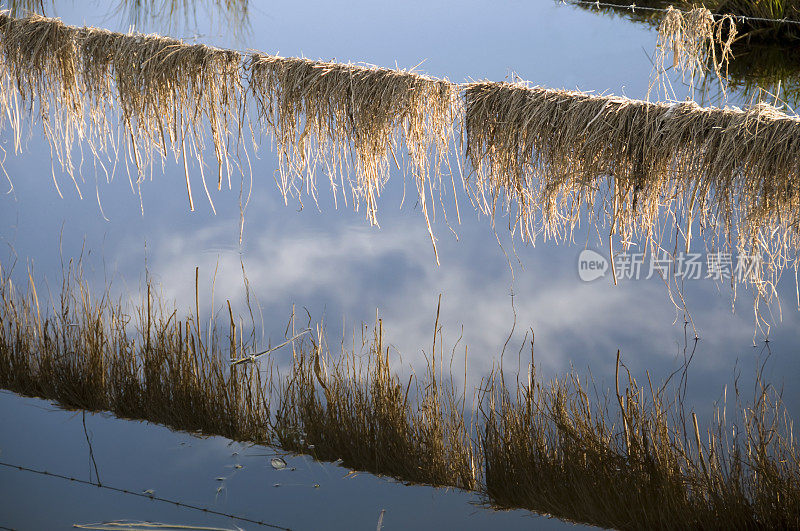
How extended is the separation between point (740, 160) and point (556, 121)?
617mm

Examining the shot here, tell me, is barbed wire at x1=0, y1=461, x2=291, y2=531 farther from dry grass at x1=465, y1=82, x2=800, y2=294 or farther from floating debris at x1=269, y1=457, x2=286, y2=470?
dry grass at x1=465, y1=82, x2=800, y2=294

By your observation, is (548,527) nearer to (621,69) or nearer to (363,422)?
(363,422)

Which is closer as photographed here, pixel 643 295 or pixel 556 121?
pixel 556 121

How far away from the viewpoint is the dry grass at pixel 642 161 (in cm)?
254

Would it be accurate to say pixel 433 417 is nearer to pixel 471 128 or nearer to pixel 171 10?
pixel 471 128

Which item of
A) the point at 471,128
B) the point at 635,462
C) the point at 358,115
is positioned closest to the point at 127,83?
the point at 358,115

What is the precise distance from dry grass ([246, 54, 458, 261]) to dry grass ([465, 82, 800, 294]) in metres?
0.23

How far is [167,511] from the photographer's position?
3469 mm

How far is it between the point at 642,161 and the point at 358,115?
1121 millimetres

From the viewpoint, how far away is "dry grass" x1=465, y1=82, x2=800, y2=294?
254cm

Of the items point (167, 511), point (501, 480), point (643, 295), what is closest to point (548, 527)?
point (501, 480)

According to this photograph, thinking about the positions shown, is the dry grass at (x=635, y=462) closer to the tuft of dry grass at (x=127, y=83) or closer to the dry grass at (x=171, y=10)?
the tuft of dry grass at (x=127, y=83)

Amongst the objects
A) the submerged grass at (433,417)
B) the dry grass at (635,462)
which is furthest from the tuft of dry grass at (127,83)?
the dry grass at (635,462)

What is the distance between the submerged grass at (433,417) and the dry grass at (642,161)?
63 centimetres
